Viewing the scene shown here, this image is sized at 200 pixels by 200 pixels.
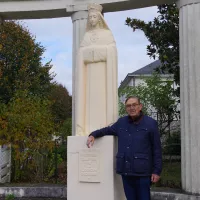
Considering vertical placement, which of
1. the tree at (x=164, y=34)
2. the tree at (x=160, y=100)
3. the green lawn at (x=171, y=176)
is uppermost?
the tree at (x=164, y=34)

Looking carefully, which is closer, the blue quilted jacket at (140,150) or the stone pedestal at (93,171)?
the blue quilted jacket at (140,150)

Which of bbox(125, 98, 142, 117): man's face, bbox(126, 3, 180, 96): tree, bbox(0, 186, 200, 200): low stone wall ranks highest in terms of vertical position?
bbox(126, 3, 180, 96): tree

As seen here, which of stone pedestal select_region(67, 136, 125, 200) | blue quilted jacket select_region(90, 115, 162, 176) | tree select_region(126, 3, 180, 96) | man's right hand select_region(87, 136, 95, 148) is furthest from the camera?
tree select_region(126, 3, 180, 96)

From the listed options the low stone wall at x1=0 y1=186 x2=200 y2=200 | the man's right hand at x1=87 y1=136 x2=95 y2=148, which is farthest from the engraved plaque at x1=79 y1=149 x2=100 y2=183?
the low stone wall at x1=0 y1=186 x2=200 y2=200

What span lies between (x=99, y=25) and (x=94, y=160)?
7.85 ft

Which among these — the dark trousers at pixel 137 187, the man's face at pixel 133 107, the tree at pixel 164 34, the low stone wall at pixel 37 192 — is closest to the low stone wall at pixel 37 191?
the low stone wall at pixel 37 192

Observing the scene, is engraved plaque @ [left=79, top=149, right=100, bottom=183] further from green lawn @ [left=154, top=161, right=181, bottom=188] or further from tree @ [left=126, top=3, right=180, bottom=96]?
tree @ [left=126, top=3, right=180, bottom=96]

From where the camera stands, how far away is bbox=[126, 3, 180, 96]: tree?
13820mm

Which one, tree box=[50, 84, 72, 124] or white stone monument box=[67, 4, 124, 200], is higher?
tree box=[50, 84, 72, 124]

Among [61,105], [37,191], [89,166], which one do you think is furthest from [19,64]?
[89,166]

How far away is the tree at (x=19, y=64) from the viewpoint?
26.6 m

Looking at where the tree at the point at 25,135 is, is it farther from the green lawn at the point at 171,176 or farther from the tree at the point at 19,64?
the tree at the point at 19,64

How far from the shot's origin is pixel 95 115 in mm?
6547

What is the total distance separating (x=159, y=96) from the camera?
731 inches
